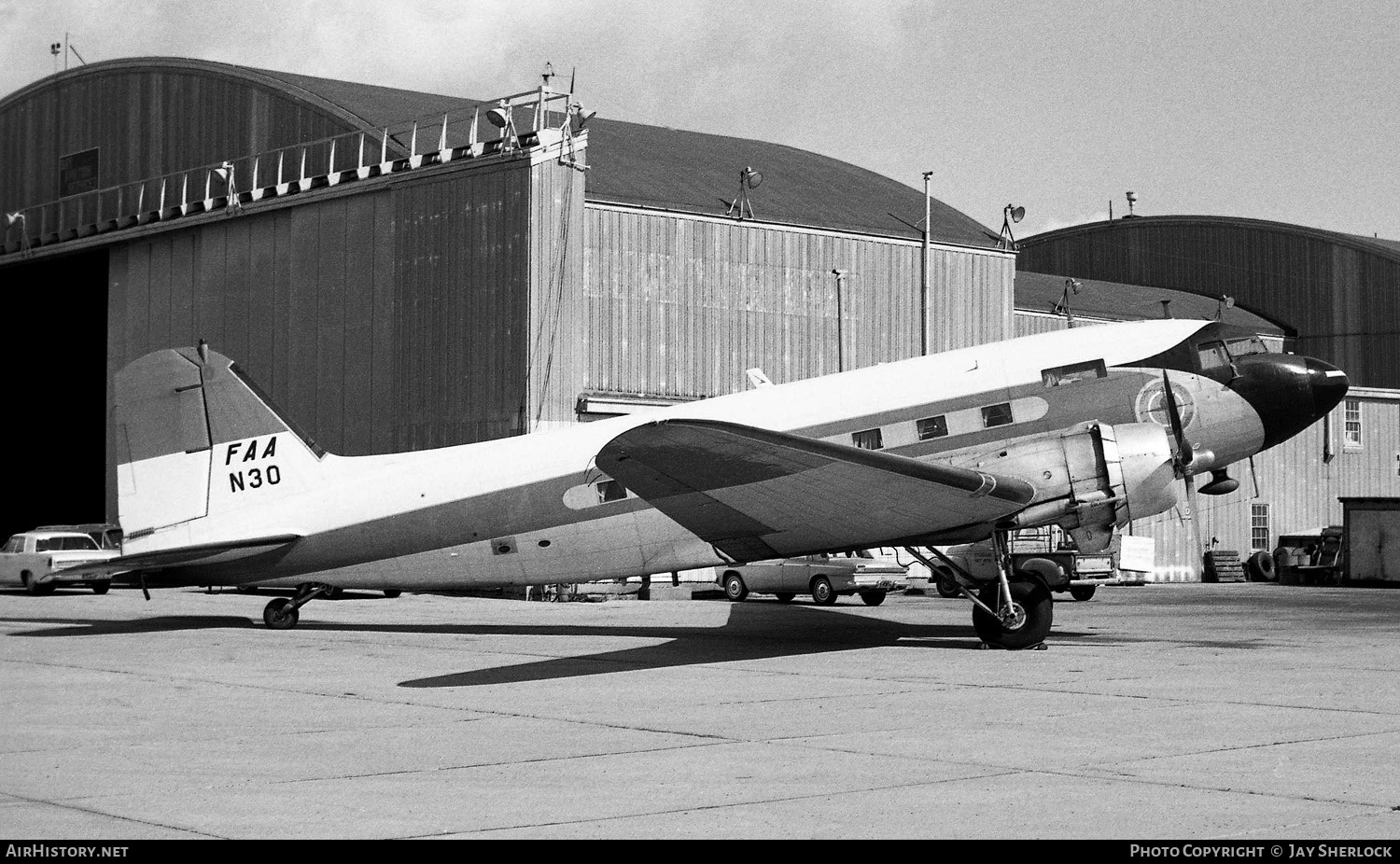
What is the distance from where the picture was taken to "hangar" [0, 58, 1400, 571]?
41.5 m

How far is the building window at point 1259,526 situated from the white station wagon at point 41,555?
4046 centimetres

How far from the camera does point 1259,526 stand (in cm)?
5428

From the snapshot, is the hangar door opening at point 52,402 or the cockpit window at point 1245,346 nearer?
the cockpit window at point 1245,346

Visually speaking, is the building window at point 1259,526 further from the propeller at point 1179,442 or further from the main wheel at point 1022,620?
the main wheel at point 1022,620

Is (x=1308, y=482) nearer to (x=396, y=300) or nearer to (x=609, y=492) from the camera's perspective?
(x=396, y=300)

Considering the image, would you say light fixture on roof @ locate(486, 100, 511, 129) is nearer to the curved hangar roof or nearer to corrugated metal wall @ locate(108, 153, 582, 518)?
corrugated metal wall @ locate(108, 153, 582, 518)

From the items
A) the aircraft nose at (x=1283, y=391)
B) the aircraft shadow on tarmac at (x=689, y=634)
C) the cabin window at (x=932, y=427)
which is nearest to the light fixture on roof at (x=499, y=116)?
the aircraft shadow on tarmac at (x=689, y=634)

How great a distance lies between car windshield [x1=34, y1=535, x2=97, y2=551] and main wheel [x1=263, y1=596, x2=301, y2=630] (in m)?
19.0

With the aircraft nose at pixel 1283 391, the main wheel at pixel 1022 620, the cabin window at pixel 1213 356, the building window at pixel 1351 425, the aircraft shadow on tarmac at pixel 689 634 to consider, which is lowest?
the aircraft shadow on tarmac at pixel 689 634

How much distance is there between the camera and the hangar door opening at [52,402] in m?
61.3

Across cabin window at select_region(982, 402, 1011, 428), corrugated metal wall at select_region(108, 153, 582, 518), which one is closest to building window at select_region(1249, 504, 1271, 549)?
corrugated metal wall at select_region(108, 153, 582, 518)

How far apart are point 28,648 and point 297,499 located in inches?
178
